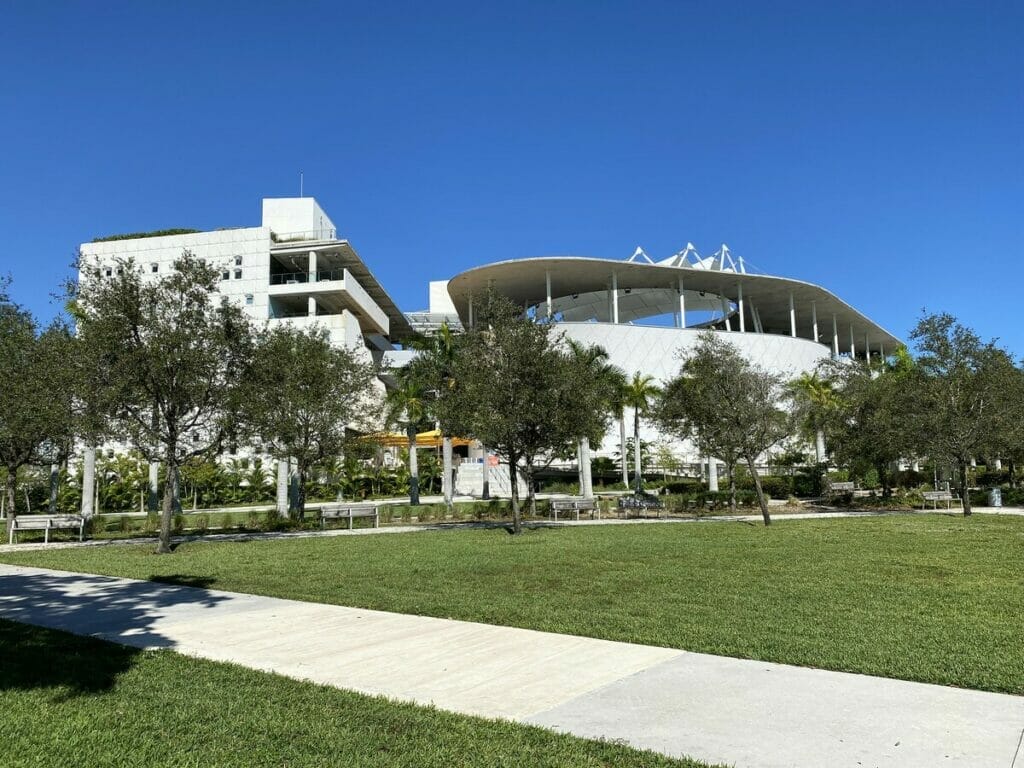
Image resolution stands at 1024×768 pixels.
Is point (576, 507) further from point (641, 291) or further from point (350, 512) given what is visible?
point (641, 291)

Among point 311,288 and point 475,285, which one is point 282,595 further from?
point 475,285

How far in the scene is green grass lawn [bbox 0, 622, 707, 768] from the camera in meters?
4.20

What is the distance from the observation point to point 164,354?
16016 millimetres

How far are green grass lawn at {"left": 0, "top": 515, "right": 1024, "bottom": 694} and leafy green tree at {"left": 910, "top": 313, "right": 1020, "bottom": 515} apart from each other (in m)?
6.90

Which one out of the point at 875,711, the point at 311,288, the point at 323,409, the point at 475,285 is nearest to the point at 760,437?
the point at 323,409

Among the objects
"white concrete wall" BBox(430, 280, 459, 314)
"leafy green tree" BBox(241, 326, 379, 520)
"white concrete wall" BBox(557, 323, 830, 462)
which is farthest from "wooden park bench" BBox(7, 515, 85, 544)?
"white concrete wall" BBox(430, 280, 459, 314)

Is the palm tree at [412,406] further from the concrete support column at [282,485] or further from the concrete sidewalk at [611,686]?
the concrete sidewalk at [611,686]

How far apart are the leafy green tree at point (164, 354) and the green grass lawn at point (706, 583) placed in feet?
9.26

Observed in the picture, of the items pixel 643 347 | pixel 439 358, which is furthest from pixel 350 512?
pixel 643 347

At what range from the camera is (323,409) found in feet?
81.1

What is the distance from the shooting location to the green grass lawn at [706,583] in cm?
674

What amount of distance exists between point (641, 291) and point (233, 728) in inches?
2778

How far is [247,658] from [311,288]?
162 feet

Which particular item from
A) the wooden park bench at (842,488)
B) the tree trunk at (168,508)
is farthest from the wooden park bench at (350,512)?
the wooden park bench at (842,488)
